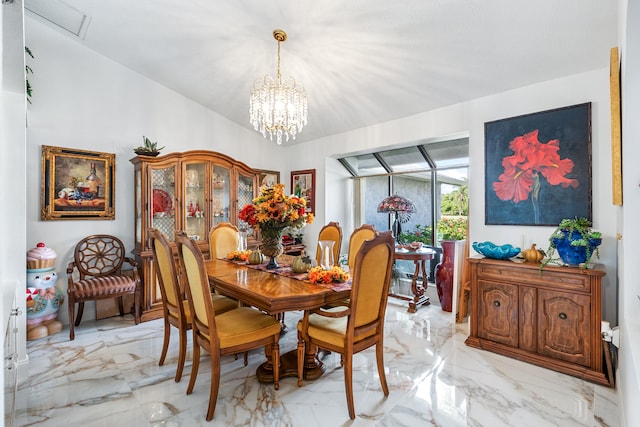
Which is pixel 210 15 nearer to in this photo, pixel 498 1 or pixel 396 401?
pixel 498 1

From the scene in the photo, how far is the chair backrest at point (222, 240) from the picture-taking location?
339 centimetres

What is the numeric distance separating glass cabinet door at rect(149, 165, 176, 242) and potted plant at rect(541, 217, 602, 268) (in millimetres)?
3702

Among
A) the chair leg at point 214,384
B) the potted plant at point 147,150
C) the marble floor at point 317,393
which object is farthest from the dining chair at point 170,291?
the potted plant at point 147,150

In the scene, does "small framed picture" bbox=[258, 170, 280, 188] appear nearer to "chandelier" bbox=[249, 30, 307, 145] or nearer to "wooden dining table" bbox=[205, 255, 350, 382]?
"chandelier" bbox=[249, 30, 307, 145]

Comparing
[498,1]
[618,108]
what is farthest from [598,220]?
[498,1]

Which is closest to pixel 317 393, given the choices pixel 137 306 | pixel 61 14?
pixel 137 306

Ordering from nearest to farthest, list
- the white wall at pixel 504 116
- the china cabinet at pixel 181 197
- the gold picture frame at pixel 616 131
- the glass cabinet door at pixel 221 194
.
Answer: the gold picture frame at pixel 616 131 < the white wall at pixel 504 116 < the china cabinet at pixel 181 197 < the glass cabinet door at pixel 221 194

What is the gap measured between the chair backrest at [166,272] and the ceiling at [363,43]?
185 cm

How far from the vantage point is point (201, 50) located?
314 cm

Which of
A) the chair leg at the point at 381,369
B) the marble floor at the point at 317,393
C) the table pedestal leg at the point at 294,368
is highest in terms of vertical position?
the chair leg at the point at 381,369

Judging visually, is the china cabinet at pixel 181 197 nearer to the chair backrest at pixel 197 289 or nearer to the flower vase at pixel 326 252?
→ the chair backrest at pixel 197 289

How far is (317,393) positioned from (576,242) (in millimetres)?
2087

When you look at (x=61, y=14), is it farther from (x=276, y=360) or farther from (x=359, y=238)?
(x=276, y=360)

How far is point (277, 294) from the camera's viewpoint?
193 cm
